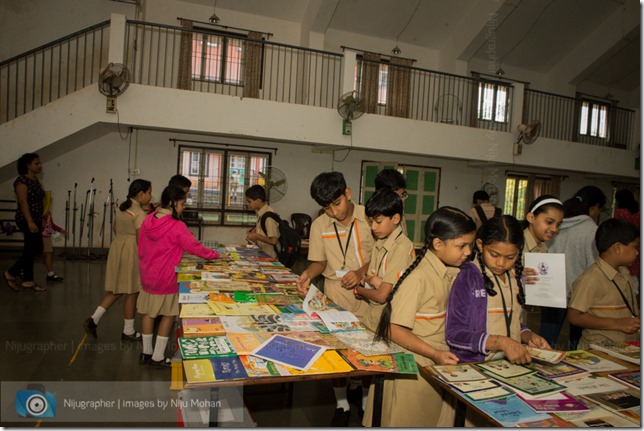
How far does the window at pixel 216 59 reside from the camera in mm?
8625

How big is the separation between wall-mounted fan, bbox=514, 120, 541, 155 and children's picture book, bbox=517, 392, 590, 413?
819 centimetres

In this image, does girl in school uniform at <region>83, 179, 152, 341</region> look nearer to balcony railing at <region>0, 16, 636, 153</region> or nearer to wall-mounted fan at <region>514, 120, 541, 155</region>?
balcony railing at <region>0, 16, 636, 153</region>

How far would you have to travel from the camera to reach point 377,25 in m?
9.80

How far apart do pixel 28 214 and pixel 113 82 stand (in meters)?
2.19

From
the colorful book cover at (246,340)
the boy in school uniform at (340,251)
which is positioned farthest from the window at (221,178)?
the colorful book cover at (246,340)

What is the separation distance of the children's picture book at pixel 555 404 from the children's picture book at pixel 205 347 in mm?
1083

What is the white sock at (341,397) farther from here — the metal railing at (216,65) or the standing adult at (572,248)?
the metal railing at (216,65)

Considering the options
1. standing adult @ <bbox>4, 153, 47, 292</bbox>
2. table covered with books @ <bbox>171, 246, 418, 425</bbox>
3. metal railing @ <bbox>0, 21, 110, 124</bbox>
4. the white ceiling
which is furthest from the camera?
the white ceiling

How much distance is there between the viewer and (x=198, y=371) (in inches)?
60.1

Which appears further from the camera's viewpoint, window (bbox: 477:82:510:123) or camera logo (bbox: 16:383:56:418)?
window (bbox: 477:82:510:123)

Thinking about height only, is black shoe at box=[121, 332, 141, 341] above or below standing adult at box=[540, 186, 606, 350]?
below

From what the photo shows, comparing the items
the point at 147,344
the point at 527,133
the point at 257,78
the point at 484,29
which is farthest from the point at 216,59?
the point at 147,344

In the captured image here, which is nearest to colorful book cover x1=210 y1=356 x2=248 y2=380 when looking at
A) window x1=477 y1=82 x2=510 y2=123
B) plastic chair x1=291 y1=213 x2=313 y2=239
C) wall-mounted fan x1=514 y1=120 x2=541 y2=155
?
plastic chair x1=291 y1=213 x2=313 y2=239

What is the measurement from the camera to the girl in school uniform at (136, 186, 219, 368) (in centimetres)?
304
